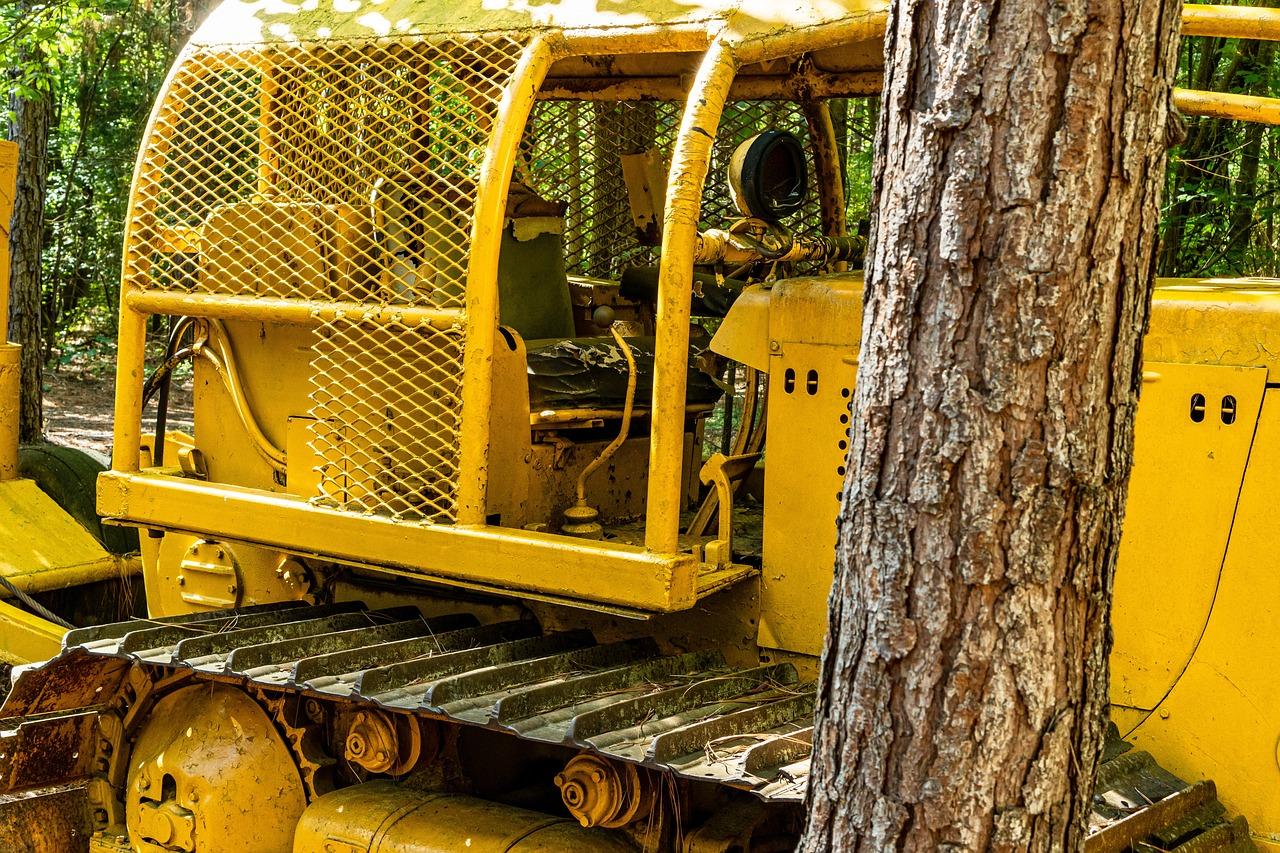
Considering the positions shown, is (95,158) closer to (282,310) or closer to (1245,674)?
(282,310)

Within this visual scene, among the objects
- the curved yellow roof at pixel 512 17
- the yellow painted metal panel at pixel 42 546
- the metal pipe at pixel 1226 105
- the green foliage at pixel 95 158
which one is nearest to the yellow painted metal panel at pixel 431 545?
the curved yellow roof at pixel 512 17

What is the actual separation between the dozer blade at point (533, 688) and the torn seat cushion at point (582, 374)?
2.36 ft

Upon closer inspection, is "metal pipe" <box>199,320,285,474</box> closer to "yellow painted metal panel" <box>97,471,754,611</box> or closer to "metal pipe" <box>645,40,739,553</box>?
"yellow painted metal panel" <box>97,471,754,611</box>

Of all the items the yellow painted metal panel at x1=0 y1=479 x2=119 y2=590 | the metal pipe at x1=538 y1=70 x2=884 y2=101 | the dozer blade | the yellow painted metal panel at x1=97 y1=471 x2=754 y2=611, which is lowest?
the yellow painted metal panel at x1=0 y1=479 x2=119 y2=590

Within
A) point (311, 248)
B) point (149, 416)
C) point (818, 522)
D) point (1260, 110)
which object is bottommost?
point (149, 416)

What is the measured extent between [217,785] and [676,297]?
1981 millimetres

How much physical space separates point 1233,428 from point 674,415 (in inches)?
54.4

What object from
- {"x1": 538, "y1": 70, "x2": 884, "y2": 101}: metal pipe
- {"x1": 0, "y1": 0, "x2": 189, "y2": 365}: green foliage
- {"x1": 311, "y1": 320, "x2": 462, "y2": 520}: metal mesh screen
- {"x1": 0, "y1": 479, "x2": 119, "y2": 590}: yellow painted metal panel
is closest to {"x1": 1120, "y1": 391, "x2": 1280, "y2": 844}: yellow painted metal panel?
{"x1": 311, "y1": 320, "x2": 462, "y2": 520}: metal mesh screen

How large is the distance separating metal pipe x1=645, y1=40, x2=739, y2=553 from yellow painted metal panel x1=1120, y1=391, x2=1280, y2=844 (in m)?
1.25

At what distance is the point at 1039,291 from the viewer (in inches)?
85.0

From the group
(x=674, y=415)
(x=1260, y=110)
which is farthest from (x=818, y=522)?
(x=1260, y=110)

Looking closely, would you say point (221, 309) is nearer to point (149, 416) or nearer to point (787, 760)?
point (787, 760)

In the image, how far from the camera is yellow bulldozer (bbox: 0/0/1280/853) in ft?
12.5

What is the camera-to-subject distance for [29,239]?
9719mm
